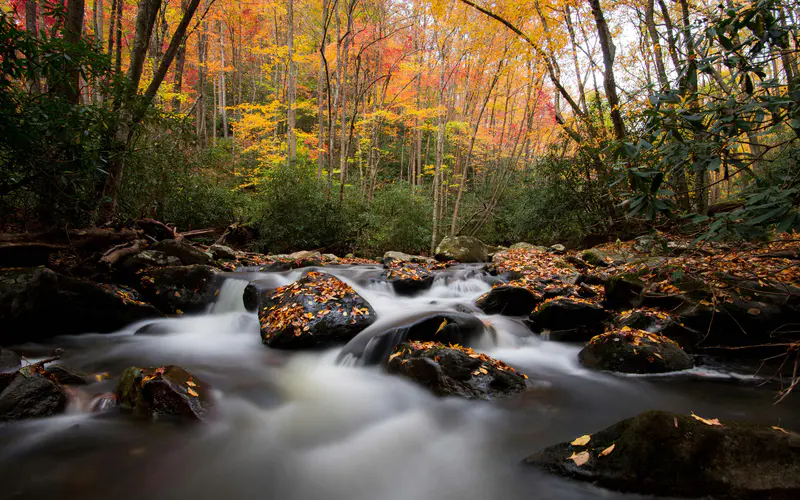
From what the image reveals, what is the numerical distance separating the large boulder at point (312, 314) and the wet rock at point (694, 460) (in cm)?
357

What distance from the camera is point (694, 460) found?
2295 millimetres

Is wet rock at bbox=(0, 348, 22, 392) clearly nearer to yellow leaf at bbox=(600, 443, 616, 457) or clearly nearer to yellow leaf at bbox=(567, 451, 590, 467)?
yellow leaf at bbox=(567, 451, 590, 467)

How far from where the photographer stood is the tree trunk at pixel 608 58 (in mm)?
7863

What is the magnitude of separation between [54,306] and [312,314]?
10.9 feet

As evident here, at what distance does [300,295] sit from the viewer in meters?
5.73

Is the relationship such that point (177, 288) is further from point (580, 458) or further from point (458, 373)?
point (580, 458)

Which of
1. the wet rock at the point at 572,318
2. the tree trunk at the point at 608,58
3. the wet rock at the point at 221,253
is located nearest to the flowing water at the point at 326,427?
the wet rock at the point at 572,318

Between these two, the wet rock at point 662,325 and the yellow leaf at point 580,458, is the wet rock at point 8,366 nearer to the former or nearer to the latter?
the yellow leaf at point 580,458

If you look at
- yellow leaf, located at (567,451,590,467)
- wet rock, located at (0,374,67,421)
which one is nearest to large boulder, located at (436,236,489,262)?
yellow leaf, located at (567,451,590,467)

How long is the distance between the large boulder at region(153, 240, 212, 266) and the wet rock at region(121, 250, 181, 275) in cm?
53

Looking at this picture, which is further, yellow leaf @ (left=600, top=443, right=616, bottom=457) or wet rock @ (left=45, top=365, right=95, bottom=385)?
wet rock @ (left=45, top=365, right=95, bottom=385)

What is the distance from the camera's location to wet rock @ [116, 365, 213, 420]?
135 inches

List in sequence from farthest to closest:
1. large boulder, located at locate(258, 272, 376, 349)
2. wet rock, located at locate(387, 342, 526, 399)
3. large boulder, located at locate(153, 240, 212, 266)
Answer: large boulder, located at locate(153, 240, 212, 266) → large boulder, located at locate(258, 272, 376, 349) → wet rock, located at locate(387, 342, 526, 399)

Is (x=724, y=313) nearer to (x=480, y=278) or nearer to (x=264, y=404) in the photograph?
(x=480, y=278)
